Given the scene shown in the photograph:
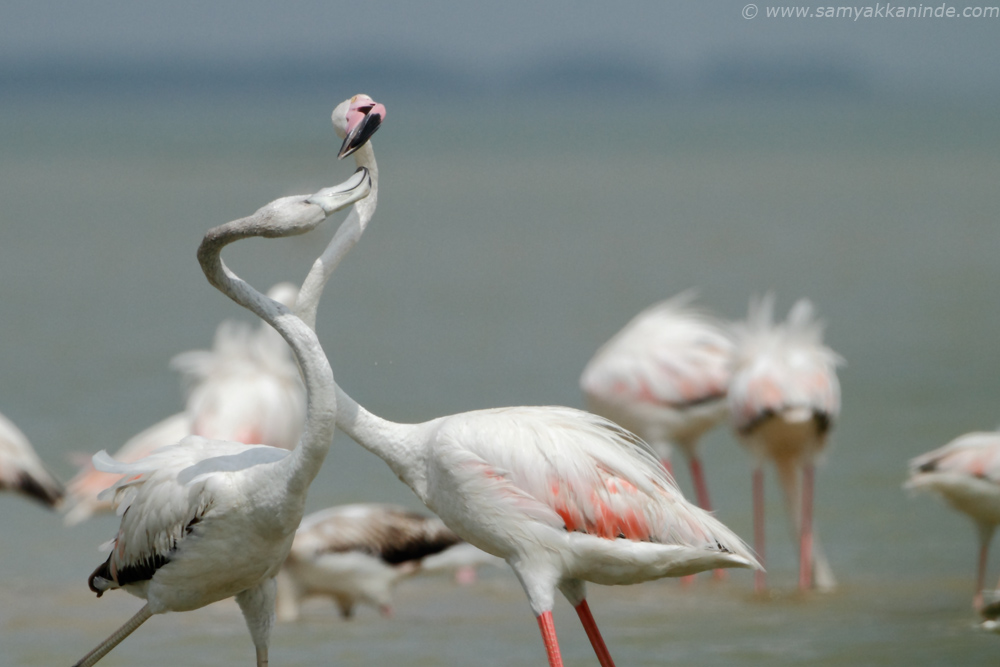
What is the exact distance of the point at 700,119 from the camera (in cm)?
8506

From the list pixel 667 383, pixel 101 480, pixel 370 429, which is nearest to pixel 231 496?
pixel 370 429

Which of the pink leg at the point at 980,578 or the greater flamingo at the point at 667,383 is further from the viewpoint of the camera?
the greater flamingo at the point at 667,383

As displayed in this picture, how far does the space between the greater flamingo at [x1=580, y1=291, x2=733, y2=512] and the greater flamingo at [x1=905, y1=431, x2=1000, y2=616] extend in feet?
5.31

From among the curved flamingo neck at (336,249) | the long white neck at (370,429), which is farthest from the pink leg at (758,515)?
the curved flamingo neck at (336,249)

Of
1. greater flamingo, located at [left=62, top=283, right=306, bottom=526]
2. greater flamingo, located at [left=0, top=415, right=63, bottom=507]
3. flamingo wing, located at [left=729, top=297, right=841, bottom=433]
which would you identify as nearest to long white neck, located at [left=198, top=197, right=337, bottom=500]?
greater flamingo, located at [left=62, top=283, right=306, bottom=526]

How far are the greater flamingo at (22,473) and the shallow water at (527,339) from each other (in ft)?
1.86

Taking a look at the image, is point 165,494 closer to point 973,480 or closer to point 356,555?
point 356,555

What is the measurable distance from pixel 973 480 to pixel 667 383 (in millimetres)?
2038

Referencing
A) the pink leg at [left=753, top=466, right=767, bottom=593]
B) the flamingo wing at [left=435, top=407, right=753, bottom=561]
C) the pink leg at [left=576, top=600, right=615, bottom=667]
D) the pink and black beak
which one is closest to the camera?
the flamingo wing at [left=435, top=407, right=753, bottom=561]

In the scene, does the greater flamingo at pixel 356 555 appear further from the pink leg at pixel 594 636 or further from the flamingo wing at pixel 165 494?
the pink leg at pixel 594 636

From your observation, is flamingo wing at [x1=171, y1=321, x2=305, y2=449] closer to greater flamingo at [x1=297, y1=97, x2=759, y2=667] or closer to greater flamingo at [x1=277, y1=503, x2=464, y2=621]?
greater flamingo at [x1=277, y1=503, x2=464, y2=621]

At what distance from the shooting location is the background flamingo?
6.88 metres

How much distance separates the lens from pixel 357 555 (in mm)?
6879

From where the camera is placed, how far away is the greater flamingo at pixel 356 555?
6883 mm
